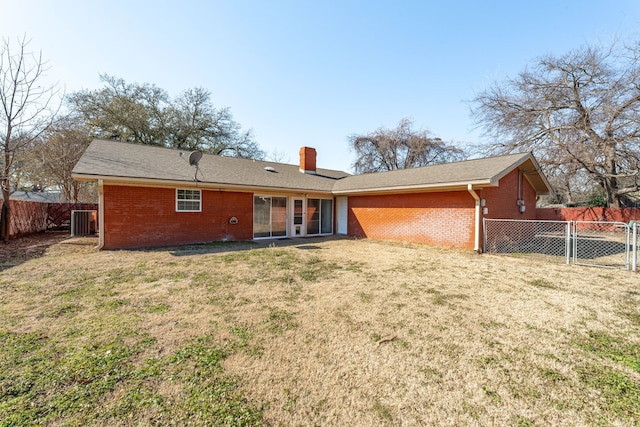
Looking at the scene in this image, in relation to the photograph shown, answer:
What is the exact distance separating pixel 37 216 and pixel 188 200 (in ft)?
32.3

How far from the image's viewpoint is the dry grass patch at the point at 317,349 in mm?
2127

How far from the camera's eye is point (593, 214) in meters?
19.2

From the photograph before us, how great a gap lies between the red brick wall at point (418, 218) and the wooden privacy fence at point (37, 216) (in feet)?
47.6

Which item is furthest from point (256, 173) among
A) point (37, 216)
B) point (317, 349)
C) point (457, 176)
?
point (37, 216)

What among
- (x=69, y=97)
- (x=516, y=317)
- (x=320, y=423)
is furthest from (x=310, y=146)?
(x=69, y=97)

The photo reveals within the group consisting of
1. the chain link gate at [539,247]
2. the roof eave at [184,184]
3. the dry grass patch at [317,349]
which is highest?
the roof eave at [184,184]

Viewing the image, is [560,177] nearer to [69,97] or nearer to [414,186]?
[414,186]

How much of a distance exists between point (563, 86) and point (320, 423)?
84.7 ft

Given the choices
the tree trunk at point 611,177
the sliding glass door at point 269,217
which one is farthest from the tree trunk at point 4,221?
the tree trunk at point 611,177

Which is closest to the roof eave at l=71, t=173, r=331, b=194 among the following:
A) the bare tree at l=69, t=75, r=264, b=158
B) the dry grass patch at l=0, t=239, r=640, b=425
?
the dry grass patch at l=0, t=239, r=640, b=425

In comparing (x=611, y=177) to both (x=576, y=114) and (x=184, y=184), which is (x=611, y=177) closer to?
(x=576, y=114)

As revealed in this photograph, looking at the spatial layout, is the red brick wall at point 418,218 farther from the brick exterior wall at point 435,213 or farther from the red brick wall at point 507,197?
the red brick wall at point 507,197

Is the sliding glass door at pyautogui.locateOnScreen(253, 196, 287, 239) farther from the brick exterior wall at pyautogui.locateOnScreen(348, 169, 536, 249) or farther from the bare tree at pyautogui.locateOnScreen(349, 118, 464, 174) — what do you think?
the bare tree at pyautogui.locateOnScreen(349, 118, 464, 174)

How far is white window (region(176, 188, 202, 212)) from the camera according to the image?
10.2 metres
